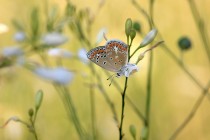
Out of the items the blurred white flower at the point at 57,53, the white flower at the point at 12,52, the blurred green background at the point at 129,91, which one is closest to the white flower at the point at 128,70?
the white flower at the point at 12,52

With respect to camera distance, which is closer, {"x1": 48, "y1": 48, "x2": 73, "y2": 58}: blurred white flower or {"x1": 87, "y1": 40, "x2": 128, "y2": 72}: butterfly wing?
{"x1": 87, "y1": 40, "x2": 128, "y2": 72}: butterfly wing

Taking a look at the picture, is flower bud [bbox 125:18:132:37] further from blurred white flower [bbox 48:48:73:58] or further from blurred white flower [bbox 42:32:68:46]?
blurred white flower [bbox 48:48:73:58]

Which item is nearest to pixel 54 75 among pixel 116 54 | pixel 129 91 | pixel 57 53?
pixel 116 54

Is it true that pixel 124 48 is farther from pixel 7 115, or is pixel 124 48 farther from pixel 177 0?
pixel 177 0

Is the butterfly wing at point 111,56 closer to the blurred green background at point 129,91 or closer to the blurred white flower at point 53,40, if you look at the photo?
the blurred white flower at point 53,40

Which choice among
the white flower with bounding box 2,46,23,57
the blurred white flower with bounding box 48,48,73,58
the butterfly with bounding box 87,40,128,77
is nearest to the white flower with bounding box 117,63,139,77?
the butterfly with bounding box 87,40,128,77

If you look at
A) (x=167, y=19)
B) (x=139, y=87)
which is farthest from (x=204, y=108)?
(x=167, y=19)
